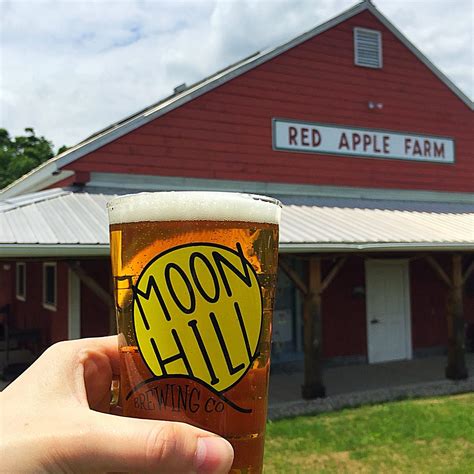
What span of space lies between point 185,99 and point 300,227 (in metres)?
3.63

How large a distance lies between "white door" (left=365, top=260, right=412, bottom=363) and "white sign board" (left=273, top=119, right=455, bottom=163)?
2541mm

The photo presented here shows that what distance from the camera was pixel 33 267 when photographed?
13.5 m

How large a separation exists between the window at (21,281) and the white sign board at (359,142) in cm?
771

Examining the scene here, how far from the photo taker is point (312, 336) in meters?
8.73

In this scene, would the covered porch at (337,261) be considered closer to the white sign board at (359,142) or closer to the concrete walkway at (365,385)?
the concrete walkway at (365,385)

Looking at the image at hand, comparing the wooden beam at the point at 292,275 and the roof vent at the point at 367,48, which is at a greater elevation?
the roof vent at the point at 367,48

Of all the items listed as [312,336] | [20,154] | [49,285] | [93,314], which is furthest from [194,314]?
[20,154]

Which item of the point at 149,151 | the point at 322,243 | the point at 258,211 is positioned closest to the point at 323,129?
the point at 149,151

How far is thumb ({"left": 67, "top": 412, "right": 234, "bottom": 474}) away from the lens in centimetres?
111

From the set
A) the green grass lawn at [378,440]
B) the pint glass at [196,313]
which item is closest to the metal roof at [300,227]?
the green grass lawn at [378,440]

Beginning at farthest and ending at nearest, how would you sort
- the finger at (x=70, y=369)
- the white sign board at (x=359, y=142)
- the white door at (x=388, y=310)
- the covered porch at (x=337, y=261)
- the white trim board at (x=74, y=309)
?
1. the white door at (x=388, y=310)
2. the white sign board at (x=359, y=142)
3. the white trim board at (x=74, y=309)
4. the covered porch at (x=337, y=261)
5. the finger at (x=70, y=369)

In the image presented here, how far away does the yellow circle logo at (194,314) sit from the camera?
3.82 ft

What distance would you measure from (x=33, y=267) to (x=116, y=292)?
13122 millimetres

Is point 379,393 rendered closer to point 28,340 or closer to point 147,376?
point 28,340
